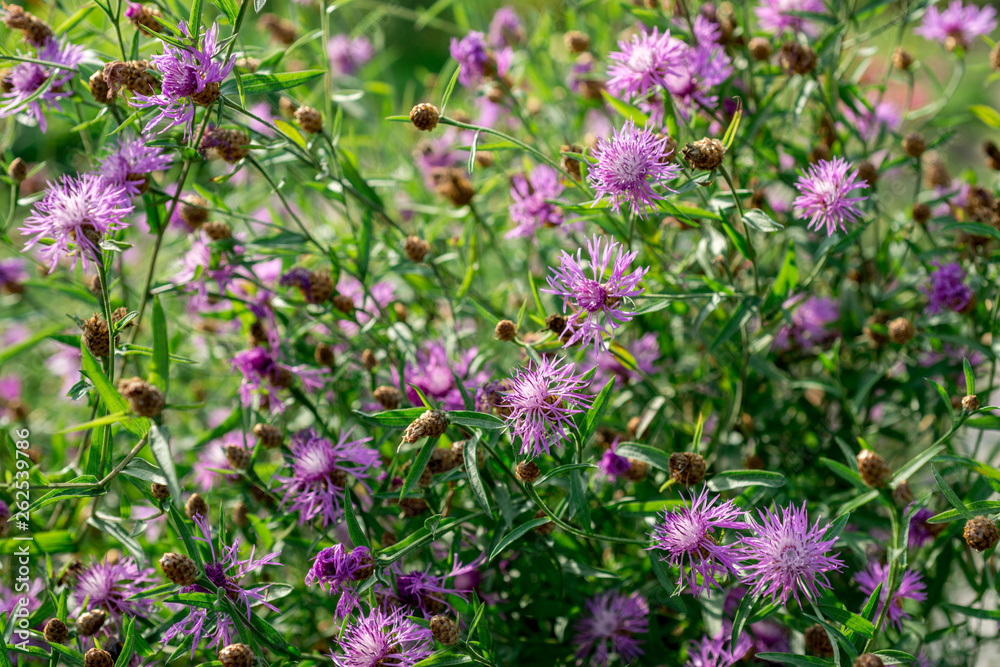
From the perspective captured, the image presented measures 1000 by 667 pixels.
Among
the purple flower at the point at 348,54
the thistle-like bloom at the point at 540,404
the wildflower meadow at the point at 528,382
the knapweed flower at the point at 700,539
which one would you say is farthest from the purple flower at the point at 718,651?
the purple flower at the point at 348,54

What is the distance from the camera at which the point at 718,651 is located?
96 centimetres

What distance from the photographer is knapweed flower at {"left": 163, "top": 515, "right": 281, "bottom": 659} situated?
88cm

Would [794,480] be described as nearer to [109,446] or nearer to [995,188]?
[995,188]

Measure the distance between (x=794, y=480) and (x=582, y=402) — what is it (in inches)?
19.9

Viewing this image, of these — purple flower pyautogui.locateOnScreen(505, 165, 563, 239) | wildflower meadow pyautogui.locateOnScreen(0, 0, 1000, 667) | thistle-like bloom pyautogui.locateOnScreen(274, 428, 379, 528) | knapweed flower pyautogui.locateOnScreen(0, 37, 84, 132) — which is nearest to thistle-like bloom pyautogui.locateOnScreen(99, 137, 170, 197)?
wildflower meadow pyautogui.locateOnScreen(0, 0, 1000, 667)

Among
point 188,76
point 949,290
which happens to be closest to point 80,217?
point 188,76

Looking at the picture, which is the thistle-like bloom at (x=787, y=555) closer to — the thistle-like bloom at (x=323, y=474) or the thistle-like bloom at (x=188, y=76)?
the thistle-like bloom at (x=323, y=474)

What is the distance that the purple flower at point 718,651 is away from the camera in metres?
0.95

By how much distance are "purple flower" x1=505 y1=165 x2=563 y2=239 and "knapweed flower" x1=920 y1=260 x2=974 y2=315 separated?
61 centimetres

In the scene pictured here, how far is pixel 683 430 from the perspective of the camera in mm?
1196

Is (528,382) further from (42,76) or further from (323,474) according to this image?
(42,76)

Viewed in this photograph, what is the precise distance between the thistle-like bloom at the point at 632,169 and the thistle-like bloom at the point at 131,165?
0.62 m

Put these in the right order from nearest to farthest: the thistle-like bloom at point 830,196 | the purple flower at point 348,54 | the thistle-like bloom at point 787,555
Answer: the thistle-like bloom at point 787,555 < the thistle-like bloom at point 830,196 < the purple flower at point 348,54

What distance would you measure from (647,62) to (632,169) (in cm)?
27
